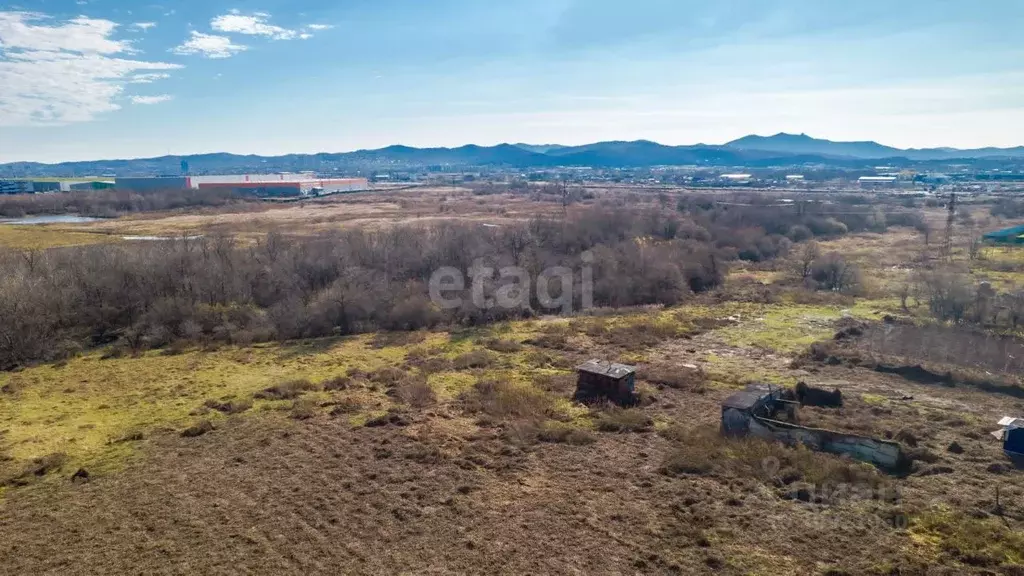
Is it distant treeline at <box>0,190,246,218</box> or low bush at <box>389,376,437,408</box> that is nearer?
low bush at <box>389,376,437,408</box>

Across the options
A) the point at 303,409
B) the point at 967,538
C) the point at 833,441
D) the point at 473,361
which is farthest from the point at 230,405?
the point at 967,538

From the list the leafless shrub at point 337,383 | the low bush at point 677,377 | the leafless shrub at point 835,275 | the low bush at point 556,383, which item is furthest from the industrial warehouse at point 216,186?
the low bush at point 677,377

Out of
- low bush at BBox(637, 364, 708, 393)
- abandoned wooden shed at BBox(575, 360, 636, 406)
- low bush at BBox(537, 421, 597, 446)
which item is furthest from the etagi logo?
low bush at BBox(537, 421, 597, 446)

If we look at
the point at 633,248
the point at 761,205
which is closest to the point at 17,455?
the point at 633,248

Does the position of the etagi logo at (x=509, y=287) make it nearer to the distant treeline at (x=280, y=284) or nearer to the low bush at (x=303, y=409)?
the distant treeline at (x=280, y=284)

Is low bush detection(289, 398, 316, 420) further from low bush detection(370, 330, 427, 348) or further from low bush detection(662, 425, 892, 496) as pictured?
low bush detection(662, 425, 892, 496)

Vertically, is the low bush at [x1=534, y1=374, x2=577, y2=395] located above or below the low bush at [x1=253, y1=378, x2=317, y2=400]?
below
